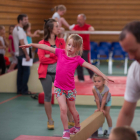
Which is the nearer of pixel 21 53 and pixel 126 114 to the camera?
pixel 126 114

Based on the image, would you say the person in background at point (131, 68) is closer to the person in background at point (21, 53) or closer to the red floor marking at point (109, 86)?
the red floor marking at point (109, 86)

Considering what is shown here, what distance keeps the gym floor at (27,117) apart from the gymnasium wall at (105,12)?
6.83 meters

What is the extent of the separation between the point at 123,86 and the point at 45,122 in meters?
2.27

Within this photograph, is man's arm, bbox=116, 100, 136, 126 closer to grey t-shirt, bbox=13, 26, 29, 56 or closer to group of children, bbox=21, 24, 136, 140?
group of children, bbox=21, 24, 136, 140

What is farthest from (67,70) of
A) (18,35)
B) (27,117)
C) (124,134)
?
(18,35)

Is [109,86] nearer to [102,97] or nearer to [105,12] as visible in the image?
[102,97]

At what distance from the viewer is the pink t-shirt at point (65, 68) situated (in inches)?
107

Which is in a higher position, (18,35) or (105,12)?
(105,12)

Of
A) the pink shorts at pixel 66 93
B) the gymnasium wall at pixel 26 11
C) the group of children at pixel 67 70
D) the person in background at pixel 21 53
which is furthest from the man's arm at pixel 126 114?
the gymnasium wall at pixel 26 11

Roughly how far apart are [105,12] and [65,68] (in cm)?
905

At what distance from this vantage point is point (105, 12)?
11.3 m

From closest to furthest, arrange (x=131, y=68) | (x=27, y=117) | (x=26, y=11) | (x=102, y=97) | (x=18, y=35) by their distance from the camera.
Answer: (x=131, y=68)
(x=102, y=97)
(x=27, y=117)
(x=18, y=35)
(x=26, y=11)

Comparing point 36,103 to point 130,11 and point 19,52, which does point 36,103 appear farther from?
point 130,11

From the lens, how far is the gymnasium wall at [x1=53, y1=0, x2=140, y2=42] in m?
11.1
